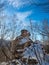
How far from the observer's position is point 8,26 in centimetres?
363

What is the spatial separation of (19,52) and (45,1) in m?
1.07

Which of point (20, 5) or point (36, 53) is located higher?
point (20, 5)

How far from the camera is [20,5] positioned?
146 inches

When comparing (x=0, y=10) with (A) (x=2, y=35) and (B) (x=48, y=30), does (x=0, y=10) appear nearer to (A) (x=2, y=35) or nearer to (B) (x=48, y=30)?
(A) (x=2, y=35)

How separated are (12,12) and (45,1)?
0.65 meters

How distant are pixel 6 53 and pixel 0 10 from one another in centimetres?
82


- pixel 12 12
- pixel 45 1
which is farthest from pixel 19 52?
pixel 45 1

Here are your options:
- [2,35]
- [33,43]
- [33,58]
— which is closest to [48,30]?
[33,43]

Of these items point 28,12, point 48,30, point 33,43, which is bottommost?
point 33,43

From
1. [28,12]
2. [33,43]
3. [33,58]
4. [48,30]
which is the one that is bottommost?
[33,58]

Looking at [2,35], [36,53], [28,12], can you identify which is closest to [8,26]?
[2,35]

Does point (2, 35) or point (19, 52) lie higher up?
point (2, 35)

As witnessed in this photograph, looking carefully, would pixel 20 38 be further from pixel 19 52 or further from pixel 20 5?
pixel 20 5

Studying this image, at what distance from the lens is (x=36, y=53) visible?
3.56m
